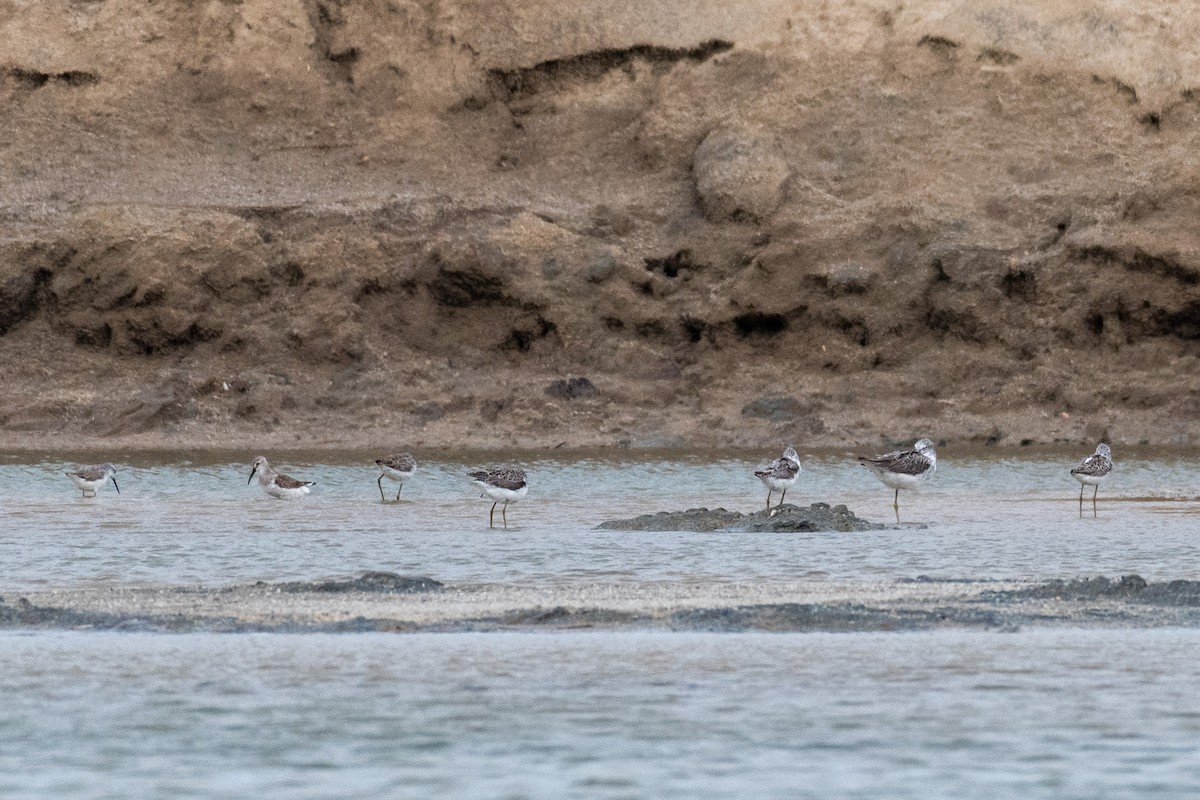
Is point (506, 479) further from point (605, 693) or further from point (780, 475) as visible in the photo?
Answer: point (605, 693)

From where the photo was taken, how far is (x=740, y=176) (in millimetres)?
35562

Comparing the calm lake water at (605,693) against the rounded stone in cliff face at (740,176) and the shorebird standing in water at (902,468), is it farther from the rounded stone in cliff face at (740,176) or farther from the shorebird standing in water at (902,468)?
the rounded stone in cliff face at (740,176)

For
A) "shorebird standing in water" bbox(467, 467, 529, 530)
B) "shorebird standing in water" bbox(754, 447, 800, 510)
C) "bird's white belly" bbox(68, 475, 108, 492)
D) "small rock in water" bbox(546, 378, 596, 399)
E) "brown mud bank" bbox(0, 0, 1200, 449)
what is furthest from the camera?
"small rock in water" bbox(546, 378, 596, 399)

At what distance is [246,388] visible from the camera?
33.2 m

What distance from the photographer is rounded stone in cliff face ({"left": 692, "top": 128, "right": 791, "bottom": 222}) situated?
3534 cm

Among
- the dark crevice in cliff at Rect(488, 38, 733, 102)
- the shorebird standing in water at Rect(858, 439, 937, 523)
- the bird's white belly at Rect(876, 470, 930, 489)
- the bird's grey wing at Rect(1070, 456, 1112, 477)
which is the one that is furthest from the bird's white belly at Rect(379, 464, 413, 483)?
the dark crevice in cliff at Rect(488, 38, 733, 102)

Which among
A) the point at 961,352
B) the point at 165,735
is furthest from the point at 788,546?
the point at 961,352

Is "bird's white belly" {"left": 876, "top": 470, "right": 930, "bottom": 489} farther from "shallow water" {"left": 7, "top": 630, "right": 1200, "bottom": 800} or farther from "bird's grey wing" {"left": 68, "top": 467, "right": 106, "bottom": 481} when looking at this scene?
"shallow water" {"left": 7, "top": 630, "right": 1200, "bottom": 800}

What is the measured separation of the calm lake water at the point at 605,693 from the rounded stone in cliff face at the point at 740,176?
1871cm

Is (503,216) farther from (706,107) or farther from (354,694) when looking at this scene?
(354,694)

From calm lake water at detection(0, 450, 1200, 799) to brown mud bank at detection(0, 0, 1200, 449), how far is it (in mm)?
15944

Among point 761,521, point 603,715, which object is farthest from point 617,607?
point 761,521

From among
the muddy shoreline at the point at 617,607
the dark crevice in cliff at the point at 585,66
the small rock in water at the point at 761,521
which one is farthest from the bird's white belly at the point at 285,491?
the dark crevice in cliff at the point at 585,66

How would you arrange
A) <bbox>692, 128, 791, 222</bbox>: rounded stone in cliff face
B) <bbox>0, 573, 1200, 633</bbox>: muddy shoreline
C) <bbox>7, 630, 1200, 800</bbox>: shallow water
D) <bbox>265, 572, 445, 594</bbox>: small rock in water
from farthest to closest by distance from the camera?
<bbox>692, 128, 791, 222</bbox>: rounded stone in cliff face → <bbox>265, 572, 445, 594</bbox>: small rock in water → <bbox>0, 573, 1200, 633</bbox>: muddy shoreline → <bbox>7, 630, 1200, 800</bbox>: shallow water
